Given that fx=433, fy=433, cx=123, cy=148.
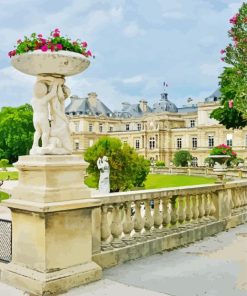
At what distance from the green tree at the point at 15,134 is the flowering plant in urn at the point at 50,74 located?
72.3 metres

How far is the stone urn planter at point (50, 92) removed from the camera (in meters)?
5.13

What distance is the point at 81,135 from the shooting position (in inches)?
3637

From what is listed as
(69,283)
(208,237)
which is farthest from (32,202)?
(208,237)

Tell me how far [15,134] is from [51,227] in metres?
74.9

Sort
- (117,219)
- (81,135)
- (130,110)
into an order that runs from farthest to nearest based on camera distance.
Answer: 1. (130,110)
2. (81,135)
3. (117,219)

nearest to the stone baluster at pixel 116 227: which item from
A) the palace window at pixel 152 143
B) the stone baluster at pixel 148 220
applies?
the stone baluster at pixel 148 220

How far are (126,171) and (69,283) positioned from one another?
92.2ft

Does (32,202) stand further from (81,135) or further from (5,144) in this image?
(81,135)

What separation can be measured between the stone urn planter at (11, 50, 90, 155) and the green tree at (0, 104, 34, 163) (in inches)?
2845

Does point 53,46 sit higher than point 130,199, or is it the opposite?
point 53,46

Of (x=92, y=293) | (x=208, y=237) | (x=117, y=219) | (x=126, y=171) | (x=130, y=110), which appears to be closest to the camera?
(x=92, y=293)

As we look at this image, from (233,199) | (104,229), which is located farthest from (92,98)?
(104,229)

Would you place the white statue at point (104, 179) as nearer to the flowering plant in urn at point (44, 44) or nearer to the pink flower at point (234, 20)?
the pink flower at point (234, 20)

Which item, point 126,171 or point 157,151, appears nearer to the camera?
point 126,171
